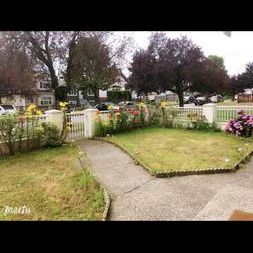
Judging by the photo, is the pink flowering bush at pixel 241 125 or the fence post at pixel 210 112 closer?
the pink flowering bush at pixel 241 125

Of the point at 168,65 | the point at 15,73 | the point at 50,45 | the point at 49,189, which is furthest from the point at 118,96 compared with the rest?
the point at 49,189

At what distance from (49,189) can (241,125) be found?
7582mm

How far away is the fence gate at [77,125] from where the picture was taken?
32.6 feet

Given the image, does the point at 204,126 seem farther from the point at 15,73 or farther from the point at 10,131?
the point at 15,73

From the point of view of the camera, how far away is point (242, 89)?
4584 cm

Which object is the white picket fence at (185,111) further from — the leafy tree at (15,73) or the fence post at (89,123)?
the leafy tree at (15,73)

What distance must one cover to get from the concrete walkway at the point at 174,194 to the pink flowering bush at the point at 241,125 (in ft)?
12.2

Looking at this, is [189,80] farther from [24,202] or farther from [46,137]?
[24,202]

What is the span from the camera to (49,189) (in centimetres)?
500

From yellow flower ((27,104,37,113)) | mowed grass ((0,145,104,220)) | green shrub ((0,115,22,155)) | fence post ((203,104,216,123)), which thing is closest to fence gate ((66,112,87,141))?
yellow flower ((27,104,37,113))

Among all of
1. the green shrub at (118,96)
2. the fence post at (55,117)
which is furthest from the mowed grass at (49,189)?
the green shrub at (118,96)

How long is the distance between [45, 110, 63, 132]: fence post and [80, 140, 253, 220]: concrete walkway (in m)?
3.17
